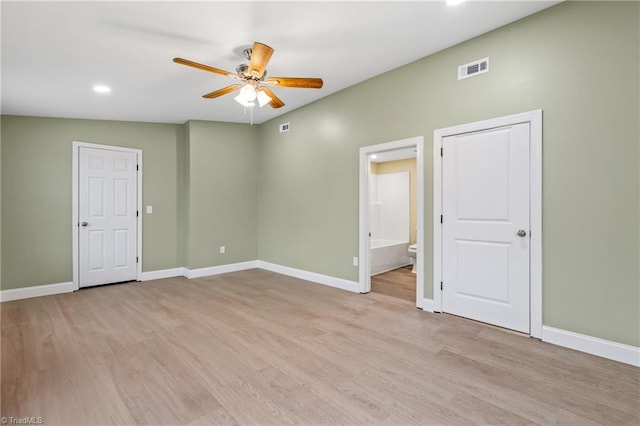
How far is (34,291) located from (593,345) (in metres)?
6.57

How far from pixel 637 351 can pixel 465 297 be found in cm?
129

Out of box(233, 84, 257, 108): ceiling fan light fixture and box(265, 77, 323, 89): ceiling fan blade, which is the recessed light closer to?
box(233, 84, 257, 108): ceiling fan light fixture

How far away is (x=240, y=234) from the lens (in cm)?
601

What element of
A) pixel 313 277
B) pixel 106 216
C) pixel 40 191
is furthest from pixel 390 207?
pixel 40 191

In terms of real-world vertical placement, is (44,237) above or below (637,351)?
above

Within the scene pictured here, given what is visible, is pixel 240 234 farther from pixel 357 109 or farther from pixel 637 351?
pixel 637 351

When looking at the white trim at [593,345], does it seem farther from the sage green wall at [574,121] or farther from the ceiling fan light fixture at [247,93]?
the ceiling fan light fixture at [247,93]

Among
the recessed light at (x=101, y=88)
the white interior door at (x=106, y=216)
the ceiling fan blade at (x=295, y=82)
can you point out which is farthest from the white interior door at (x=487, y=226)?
the white interior door at (x=106, y=216)

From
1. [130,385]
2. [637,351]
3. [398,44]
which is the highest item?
[398,44]

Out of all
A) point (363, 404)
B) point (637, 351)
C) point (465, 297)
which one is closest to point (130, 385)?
point (363, 404)

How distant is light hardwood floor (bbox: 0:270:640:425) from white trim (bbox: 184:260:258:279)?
5.72 ft

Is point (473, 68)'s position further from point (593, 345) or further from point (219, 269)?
point (219, 269)

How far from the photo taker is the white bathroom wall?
7.01 metres

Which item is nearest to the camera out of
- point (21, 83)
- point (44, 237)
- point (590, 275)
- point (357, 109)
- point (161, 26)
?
point (590, 275)
